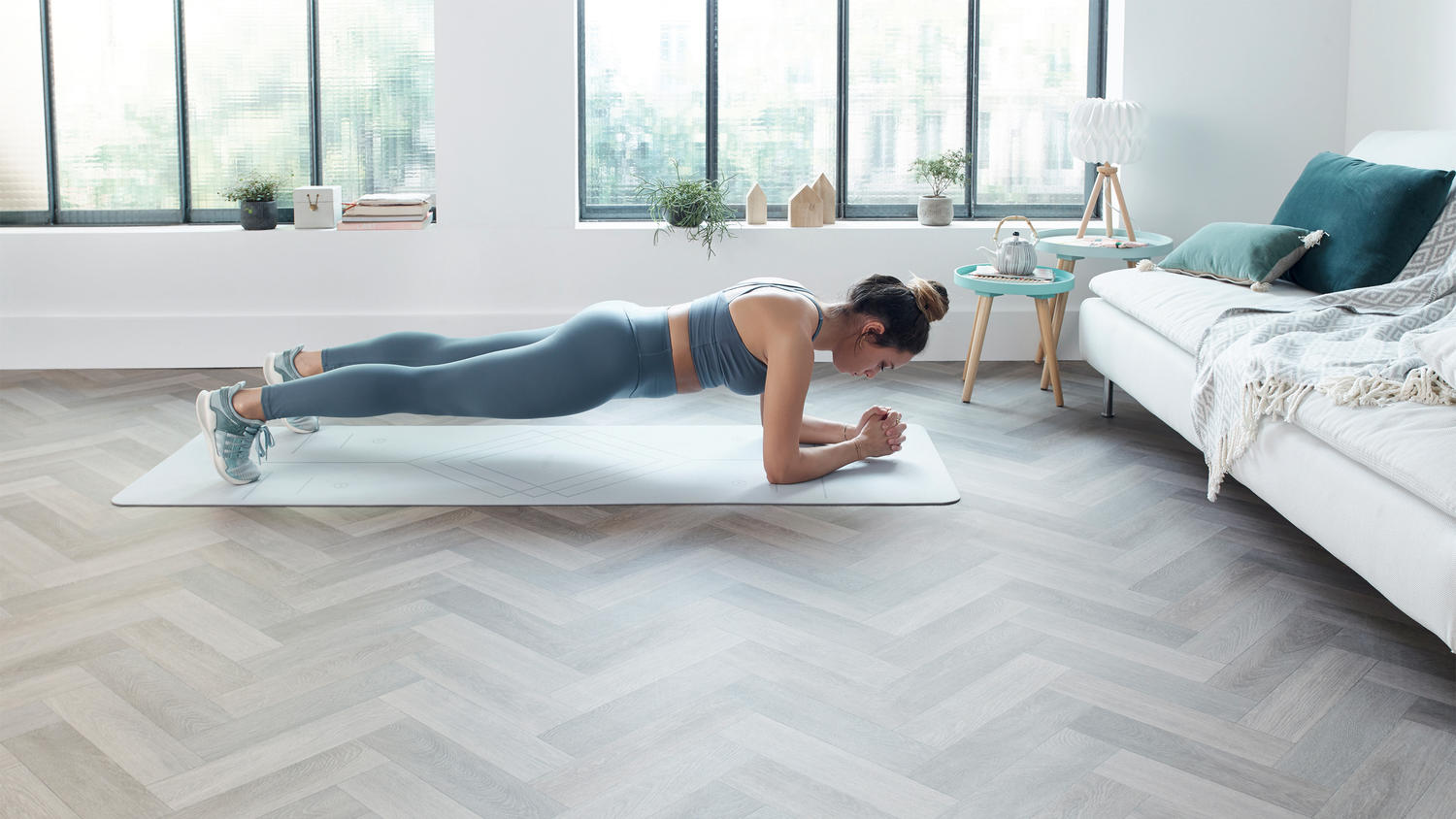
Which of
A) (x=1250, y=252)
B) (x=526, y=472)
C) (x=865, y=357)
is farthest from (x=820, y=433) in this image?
(x=1250, y=252)

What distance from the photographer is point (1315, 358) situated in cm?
279

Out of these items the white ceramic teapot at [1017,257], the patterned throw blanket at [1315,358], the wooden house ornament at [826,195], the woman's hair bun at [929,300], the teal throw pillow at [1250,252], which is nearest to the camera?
the patterned throw blanket at [1315,358]

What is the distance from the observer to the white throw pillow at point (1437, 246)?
344 centimetres

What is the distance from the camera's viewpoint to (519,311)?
5070 mm

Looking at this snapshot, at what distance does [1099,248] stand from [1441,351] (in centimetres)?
204

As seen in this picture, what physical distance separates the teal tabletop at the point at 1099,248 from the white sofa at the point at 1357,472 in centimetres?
85

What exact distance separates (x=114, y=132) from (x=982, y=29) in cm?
366

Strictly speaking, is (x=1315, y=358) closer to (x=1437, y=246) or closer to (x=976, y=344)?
(x=1437, y=246)

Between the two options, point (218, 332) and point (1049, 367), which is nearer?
point (1049, 367)

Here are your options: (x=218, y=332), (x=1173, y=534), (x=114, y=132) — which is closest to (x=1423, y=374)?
(x=1173, y=534)

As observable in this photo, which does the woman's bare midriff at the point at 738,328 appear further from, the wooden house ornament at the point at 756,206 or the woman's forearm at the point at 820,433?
the wooden house ornament at the point at 756,206

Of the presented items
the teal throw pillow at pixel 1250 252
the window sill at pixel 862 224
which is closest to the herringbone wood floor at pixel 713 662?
the teal throw pillow at pixel 1250 252

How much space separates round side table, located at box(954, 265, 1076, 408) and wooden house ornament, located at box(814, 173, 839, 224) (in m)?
0.80

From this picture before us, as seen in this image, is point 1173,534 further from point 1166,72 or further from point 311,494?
point 1166,72
